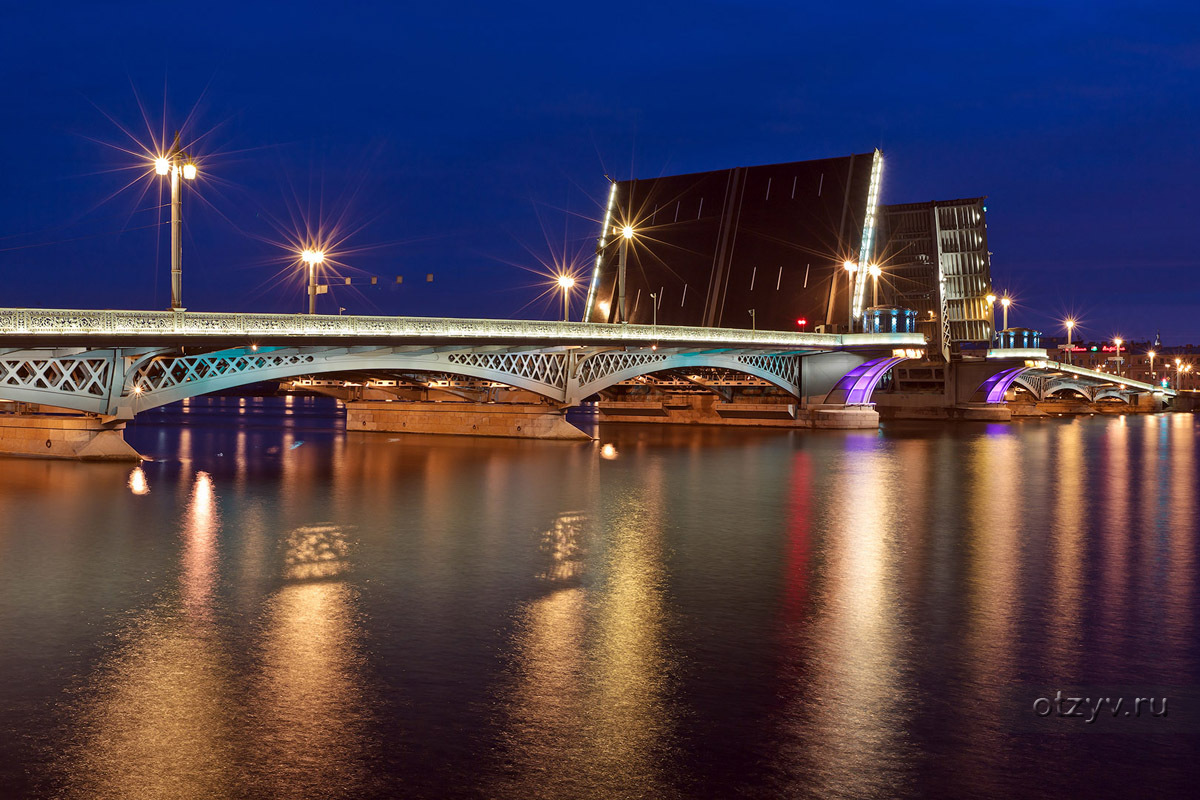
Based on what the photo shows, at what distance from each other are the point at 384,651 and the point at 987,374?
72.6m

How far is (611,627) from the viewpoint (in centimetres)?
1061

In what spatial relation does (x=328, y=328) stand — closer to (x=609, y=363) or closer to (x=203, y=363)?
(x=203, y=363)

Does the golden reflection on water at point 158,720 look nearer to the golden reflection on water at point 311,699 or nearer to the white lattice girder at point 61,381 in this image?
the golden reflection on water at point 311,699

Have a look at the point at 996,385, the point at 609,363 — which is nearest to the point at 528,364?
the point at 609,363

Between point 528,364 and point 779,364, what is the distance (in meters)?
20.0

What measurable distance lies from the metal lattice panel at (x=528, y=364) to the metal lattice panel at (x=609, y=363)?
1074mm

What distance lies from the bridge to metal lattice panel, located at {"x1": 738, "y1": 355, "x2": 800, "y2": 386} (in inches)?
4.4

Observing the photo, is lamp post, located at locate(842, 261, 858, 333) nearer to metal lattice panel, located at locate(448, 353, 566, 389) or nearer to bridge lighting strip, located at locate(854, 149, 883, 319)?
bridge lighting strip, located at locate(854, 149, 883, 319)

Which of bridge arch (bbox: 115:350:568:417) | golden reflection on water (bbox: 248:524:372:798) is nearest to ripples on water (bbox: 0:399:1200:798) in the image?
golden reflection on water (bbox: 248:524:372:798)

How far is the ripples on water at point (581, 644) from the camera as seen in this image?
6.86 m

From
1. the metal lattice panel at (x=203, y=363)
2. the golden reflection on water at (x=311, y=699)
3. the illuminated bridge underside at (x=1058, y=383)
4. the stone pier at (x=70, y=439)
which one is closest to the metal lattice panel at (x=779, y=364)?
the illuminated bridge underside at (x=1058, y=383)

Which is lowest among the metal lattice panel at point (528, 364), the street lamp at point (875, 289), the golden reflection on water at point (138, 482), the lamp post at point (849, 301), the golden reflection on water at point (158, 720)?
the golden reflection on water at point (158, 720)

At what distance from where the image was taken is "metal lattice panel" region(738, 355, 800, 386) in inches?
2228

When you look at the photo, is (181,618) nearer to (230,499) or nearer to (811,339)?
(230,499)
